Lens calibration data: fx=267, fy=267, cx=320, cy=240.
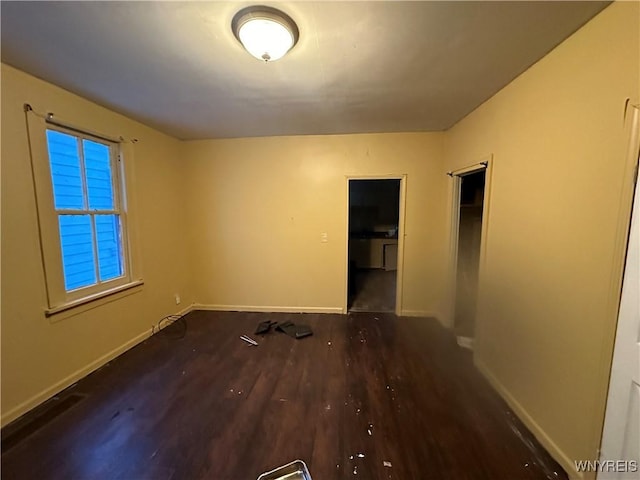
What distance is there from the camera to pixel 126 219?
285 centimetres

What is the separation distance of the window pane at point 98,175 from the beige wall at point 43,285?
20 centimetres

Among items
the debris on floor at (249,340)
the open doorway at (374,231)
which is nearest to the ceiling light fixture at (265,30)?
the debris on floor at (249,340)

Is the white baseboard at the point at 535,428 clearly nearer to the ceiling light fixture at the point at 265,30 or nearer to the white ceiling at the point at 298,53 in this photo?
the white ceiling at the point at 298,53

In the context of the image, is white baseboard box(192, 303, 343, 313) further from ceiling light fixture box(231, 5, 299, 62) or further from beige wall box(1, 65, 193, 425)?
ceiling light fixture box(231, 5, 299, 62)

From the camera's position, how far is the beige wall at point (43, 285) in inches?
71.7

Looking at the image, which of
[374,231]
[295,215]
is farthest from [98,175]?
[374,231]

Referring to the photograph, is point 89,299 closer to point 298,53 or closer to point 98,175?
→ point 98,175

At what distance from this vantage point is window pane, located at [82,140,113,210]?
8.11ft

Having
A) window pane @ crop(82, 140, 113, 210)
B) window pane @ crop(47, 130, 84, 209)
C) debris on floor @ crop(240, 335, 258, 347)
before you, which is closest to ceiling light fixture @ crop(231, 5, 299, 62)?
window pane @ crop(47, 130, 84, 209)

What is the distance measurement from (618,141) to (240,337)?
3390 mm

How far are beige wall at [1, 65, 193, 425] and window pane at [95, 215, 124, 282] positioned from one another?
9.1 inches

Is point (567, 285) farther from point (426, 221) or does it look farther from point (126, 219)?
point (126, 219)

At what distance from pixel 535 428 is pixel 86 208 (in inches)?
153

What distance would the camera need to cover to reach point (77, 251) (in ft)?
7.75
